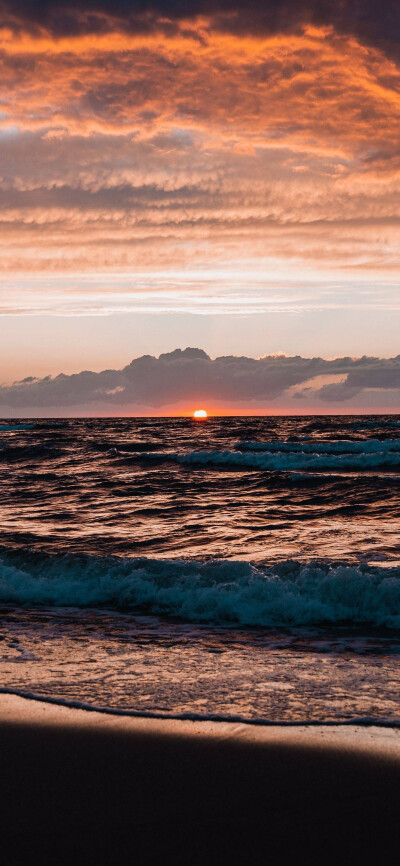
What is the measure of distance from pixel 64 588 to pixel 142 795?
21.7 feet

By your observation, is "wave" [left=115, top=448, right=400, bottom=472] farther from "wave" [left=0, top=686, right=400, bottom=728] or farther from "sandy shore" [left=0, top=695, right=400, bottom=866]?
"sandy shore" [left=0, top=695, right=400, bottom=866]

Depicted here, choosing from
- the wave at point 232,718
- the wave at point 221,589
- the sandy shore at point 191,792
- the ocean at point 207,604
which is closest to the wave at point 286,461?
the ocean at point 207,604

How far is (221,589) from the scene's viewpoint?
9.13 m

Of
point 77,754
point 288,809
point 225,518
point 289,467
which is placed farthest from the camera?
point 289,467

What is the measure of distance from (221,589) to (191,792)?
543 centimetres

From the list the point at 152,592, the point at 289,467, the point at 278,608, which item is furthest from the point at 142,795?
the point at 289,467

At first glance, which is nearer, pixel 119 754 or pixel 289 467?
pixel 119 754

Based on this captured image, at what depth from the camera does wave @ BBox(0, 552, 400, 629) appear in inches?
339

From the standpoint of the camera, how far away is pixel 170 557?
37.0 ft

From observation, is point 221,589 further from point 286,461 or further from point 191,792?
point 286,461

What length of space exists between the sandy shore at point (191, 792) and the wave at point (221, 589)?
4.02 m

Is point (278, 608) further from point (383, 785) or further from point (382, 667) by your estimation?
point (383, 785)

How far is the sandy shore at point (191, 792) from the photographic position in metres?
3.14

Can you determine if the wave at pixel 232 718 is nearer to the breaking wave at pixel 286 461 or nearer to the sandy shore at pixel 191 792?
the sandy shore at pixel 191 792
